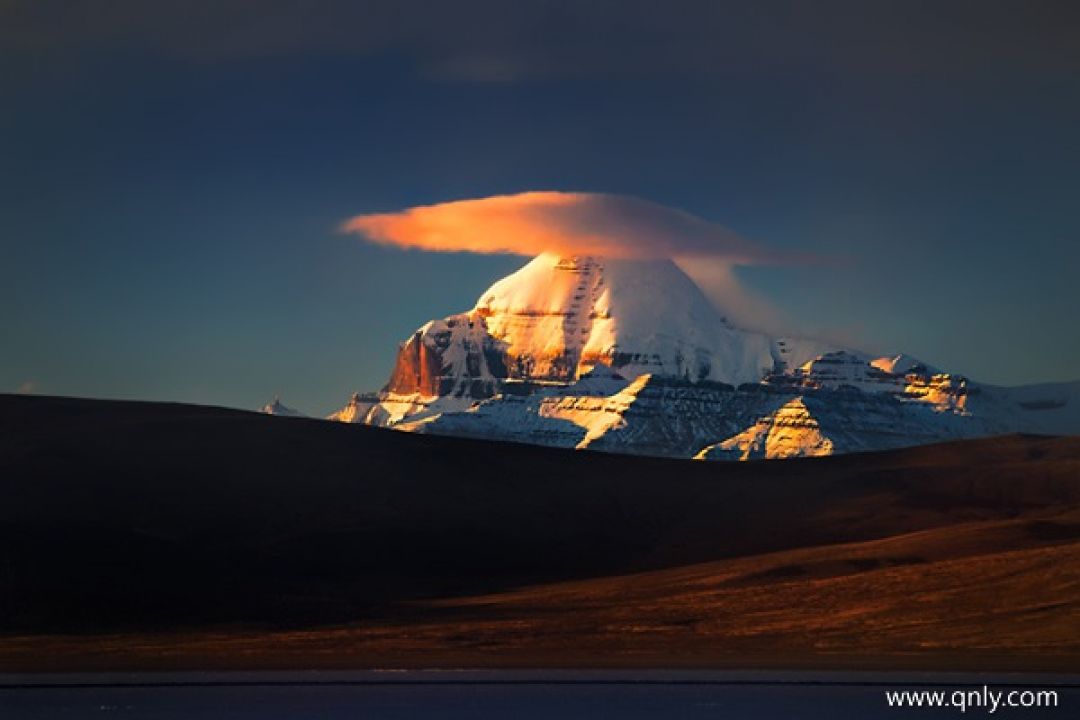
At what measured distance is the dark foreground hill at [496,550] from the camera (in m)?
52.0

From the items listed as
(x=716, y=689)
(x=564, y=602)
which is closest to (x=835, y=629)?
(x=564, y=602)

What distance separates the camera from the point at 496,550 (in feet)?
343

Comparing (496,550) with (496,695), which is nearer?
(496,695)

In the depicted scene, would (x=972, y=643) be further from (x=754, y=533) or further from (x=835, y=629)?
(x=754, y=533)

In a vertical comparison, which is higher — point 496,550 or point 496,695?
point 496,695

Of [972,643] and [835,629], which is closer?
[972,643]

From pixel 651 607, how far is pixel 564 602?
6351 millimetres

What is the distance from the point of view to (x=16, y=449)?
117250mm

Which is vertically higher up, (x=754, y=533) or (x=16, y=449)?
(x=16, y=449)

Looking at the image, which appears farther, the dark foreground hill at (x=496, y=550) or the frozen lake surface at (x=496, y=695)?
the dark foreground hill at (x=496, y=550)

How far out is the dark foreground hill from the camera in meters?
52.0

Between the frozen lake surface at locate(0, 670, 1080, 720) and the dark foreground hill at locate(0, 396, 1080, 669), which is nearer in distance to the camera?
the frozen lake surface at locate(0, 670, 1080, 720)

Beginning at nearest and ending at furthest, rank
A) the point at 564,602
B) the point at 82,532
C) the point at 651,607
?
the point at 651,607
the point at 564,602
the point at 82,532

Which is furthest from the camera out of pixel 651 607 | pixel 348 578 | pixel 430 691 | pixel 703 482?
pixel 703 482
